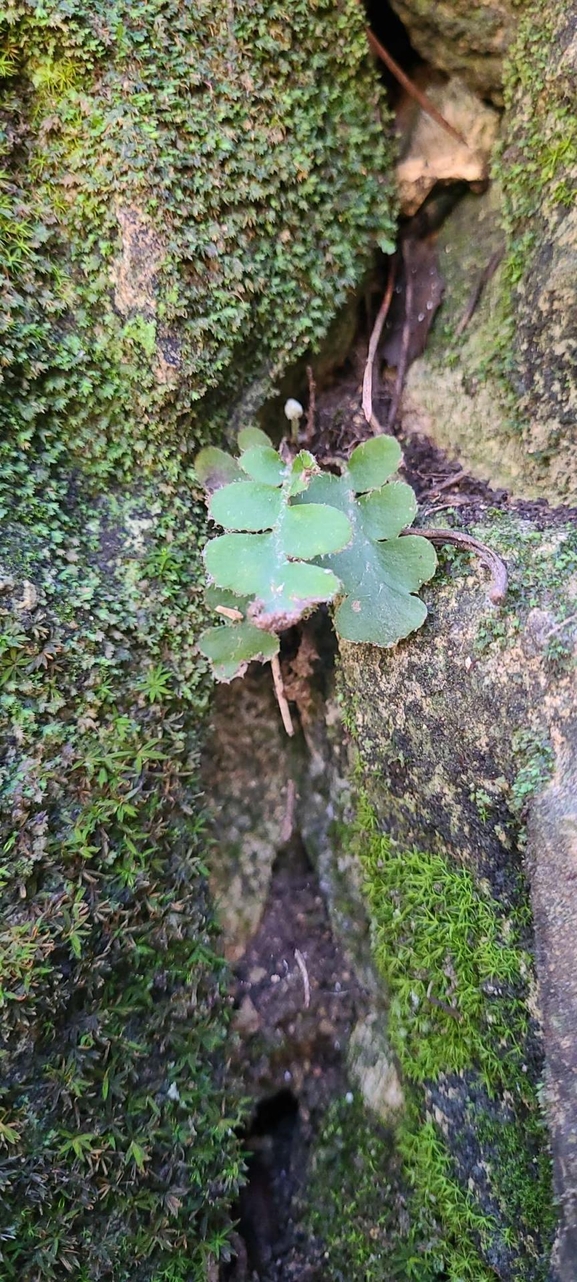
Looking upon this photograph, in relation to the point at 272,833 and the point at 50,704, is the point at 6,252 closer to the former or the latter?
the point at 50,704

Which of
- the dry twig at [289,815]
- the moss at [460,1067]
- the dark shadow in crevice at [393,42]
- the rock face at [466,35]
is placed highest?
the dark shadow in crevice at [393,42]

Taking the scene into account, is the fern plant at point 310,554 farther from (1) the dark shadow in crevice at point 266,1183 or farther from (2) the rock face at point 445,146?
(1) the dark shadow in crevice at point 266,1183

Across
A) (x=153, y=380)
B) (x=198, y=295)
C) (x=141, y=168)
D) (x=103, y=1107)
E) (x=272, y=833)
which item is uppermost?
(x=141, y=168)

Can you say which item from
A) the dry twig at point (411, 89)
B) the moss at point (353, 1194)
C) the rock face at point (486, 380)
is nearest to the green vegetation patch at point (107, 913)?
the moss at point (353, 1194)

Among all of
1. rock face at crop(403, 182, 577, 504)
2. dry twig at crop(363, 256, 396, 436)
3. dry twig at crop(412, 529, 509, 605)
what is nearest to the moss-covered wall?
dry twig at crop(363, 256, 396, 436)

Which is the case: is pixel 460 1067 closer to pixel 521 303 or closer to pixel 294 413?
pixel 294 413

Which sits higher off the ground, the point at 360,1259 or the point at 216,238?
the point at 216,238

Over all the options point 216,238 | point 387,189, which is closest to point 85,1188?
point 216,238

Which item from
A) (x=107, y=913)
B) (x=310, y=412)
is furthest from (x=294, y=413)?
(x=107, y=913)
